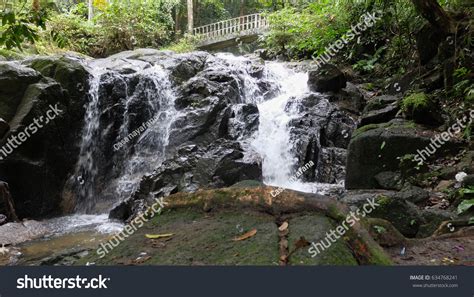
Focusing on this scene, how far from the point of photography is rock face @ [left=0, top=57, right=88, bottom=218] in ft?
28.3

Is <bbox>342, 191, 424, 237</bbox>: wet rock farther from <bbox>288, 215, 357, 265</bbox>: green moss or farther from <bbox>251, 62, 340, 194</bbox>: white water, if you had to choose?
<bbox>251, 62, 340, 194</bbox>: white water

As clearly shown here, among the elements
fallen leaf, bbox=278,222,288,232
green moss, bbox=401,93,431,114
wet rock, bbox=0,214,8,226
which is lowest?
wet rock, bbox=0,214,8,226

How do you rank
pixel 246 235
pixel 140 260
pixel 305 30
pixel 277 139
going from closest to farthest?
pixel 140 260 → pixel 246 235 → pixel 277 139 → pixel 305 30

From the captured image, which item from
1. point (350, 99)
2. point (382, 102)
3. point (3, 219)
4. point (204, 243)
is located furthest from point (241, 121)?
point (204, 243)

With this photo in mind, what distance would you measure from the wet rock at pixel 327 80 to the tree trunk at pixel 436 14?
4413 millimetres

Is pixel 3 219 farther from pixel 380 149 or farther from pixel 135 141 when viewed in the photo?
pixel 380 149

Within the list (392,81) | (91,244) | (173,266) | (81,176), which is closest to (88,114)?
(81,176)

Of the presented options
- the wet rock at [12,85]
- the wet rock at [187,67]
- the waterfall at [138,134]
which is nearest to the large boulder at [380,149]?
the waterfall at [138,134]

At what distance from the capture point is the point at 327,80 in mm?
12352

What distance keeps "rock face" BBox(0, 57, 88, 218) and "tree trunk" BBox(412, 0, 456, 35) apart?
832cm

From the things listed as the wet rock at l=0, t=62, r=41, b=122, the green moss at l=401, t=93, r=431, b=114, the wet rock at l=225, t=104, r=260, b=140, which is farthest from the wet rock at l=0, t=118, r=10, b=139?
the green moss at l=401, t=93, r=431, b=114

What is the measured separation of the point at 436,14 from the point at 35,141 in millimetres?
8910

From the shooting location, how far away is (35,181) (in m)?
8.92

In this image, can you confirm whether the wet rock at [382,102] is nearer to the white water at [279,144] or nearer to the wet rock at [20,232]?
the white water at [279,144]
